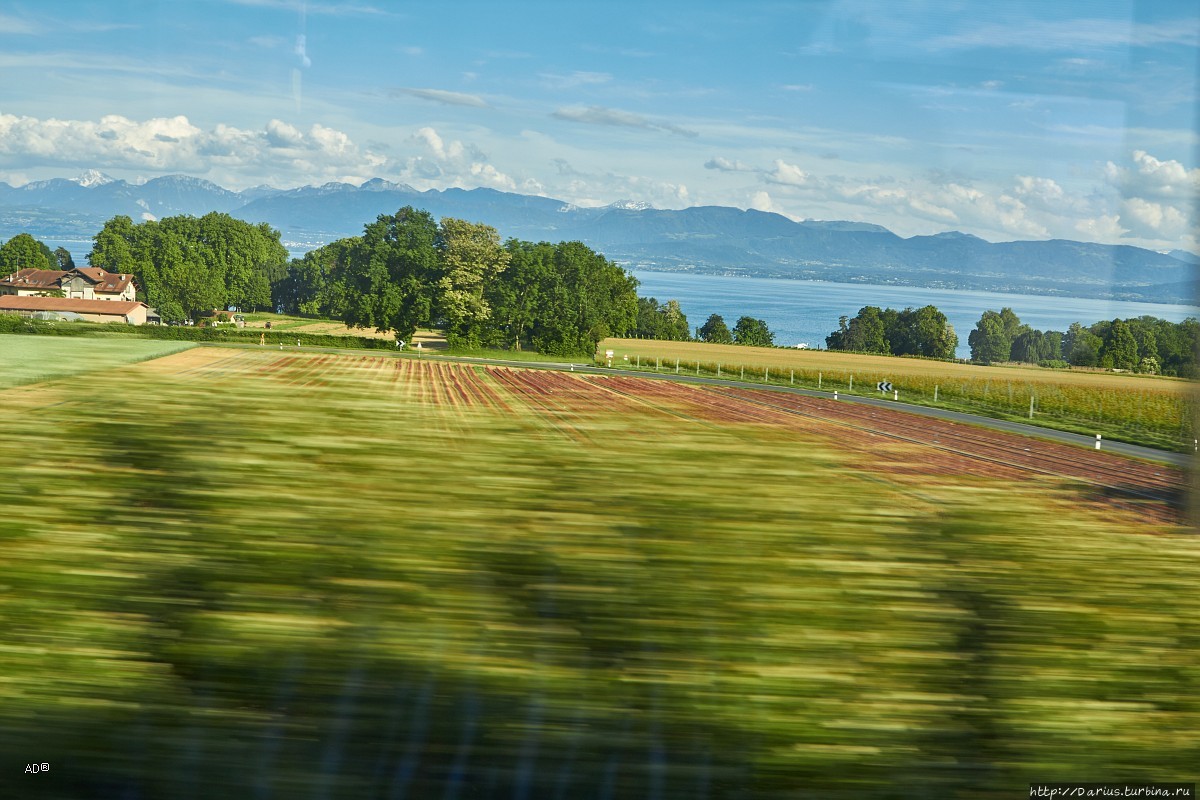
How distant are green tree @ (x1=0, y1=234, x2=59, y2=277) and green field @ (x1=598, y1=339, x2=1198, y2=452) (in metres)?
3.66

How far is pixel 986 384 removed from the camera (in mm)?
18734

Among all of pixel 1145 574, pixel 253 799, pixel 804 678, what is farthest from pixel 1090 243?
pixel 253 799

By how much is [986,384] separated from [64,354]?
1880 centimetres

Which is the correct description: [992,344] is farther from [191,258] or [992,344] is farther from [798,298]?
[191,258]

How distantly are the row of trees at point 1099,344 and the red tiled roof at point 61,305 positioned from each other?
4.00 m

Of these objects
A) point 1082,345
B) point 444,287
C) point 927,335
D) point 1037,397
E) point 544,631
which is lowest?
point 544,631

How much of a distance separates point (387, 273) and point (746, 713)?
263 inches

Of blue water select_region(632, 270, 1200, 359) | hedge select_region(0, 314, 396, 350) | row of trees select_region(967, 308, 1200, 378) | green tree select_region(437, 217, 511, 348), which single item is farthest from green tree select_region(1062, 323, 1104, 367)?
hedge select_region(0, 314, 396, 350)

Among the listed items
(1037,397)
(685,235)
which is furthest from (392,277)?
(1037,397)

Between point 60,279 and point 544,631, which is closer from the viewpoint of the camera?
point 544,631

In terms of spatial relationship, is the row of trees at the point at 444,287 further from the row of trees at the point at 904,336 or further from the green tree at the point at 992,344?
the green tree at the point at 992,344

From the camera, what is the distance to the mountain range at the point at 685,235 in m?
3.20

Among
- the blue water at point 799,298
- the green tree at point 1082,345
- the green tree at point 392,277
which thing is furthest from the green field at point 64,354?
the green tree at point 1082,345

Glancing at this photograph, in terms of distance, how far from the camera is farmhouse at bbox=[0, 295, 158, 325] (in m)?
3.27
